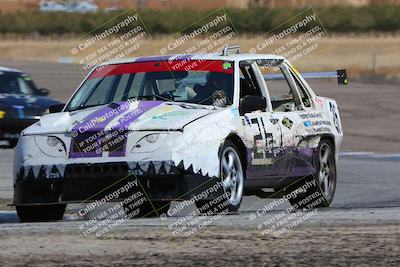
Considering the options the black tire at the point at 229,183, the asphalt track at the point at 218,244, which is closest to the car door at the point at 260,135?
the black tire at the point at 229,183

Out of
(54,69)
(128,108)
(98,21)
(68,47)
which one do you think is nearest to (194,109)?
(128,108)

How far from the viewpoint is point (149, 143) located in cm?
987

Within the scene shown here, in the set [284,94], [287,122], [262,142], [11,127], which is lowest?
[11,127]

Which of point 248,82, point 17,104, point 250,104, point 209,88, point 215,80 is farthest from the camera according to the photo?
point 17,104

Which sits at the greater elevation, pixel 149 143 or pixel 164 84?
pixel 164 84

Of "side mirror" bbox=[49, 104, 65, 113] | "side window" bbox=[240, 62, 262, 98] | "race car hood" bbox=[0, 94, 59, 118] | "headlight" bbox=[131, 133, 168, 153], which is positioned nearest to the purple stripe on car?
"headlight" bbox=[131, 133, 168, 153]

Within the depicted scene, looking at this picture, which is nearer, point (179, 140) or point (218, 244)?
point (218, 244)

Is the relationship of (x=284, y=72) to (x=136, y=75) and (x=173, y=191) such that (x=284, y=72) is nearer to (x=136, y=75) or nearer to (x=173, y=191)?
(x=136, y=75)

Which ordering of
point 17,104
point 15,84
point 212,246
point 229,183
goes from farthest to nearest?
point 15,84 → point 17,104 → point 229,183 → point 212,246

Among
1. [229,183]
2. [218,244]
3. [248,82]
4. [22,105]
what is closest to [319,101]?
[248,82]

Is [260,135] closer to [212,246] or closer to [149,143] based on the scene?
[149,143]

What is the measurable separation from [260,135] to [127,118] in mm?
1475

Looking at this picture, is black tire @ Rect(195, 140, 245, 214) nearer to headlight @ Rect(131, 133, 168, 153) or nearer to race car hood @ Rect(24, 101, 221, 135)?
race car hood @ Rect(24, 101, 221, 135)

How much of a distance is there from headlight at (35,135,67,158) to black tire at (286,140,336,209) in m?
2.91
